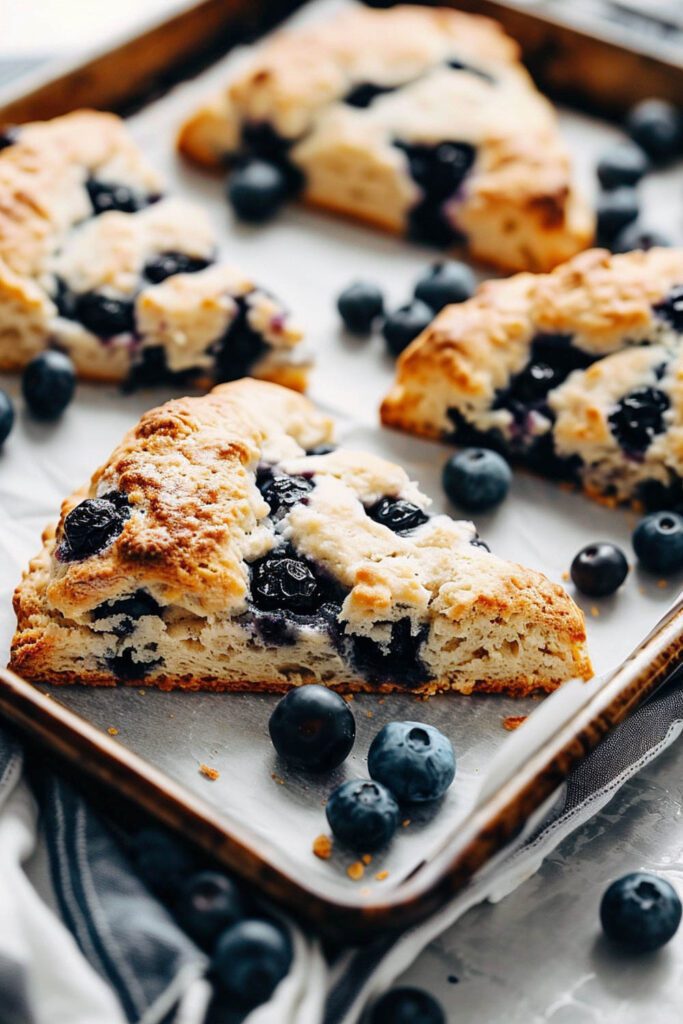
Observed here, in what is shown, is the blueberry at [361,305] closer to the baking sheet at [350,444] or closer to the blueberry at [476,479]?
the baking sheet at [350,444]

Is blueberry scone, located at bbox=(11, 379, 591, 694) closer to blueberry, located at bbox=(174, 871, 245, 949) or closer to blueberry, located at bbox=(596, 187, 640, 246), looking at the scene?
blueberry, located at bbox=(174, 871, 245, 949)

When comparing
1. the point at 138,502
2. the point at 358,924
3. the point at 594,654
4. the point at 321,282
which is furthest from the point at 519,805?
the point at 321,282

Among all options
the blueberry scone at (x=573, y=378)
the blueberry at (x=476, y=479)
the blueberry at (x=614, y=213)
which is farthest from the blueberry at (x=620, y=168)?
the blueberry at (x=476, y=479)

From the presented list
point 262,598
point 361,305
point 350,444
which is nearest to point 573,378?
point 350,444

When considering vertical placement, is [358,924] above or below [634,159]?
below

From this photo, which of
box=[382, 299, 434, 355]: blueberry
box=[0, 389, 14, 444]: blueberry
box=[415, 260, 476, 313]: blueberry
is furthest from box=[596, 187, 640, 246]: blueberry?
box=[0, 389, 14, 444]: blueberry

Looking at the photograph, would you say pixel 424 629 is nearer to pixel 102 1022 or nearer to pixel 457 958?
pixel 457 958

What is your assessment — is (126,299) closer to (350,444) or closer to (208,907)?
(350,444)
